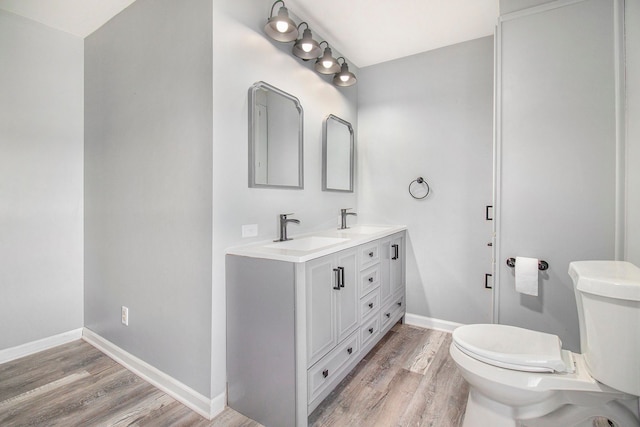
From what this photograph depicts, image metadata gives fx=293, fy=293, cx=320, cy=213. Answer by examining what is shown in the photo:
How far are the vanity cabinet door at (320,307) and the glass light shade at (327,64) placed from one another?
1.60 m

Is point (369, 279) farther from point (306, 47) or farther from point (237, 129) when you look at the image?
point (306, 47)

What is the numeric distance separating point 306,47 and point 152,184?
145cm

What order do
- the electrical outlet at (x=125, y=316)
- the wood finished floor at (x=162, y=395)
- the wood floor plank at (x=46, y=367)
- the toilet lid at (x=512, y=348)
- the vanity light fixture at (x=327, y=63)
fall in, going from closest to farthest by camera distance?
1. the toilet lid at (x=512, y=348)
2. the wood finished floor at (x=162, y=395)
3. the wood floor plank at (x=46, y=367)
4. the electrical outlet at (x=125, y=316)
5. the vanity light fixture at (x=327, y=63)

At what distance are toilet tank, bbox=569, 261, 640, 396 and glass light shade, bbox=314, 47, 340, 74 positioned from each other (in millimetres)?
2118

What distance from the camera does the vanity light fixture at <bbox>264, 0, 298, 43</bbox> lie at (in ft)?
5.97

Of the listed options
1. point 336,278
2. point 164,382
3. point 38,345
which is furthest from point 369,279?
point 38,345

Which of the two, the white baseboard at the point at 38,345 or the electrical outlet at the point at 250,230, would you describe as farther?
the white baseboard at the point at 38,345

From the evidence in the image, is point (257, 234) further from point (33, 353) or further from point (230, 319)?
point (33, 353)

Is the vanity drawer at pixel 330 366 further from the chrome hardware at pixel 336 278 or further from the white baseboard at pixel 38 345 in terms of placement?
the white baseboard at pixel 38 345

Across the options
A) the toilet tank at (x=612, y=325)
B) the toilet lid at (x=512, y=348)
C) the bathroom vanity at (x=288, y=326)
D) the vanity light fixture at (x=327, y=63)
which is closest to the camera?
the toilet tank at (x=612, y=325)

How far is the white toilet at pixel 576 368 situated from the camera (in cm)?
108

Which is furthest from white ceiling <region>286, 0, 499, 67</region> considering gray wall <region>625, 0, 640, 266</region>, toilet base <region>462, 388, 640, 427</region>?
toilet base <region>462, 388, 640, 427</region>

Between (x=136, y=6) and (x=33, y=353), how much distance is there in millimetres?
2776

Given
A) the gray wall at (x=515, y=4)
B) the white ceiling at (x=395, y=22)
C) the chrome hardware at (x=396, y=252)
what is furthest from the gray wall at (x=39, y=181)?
the gray wall at (x=515, y=4)
